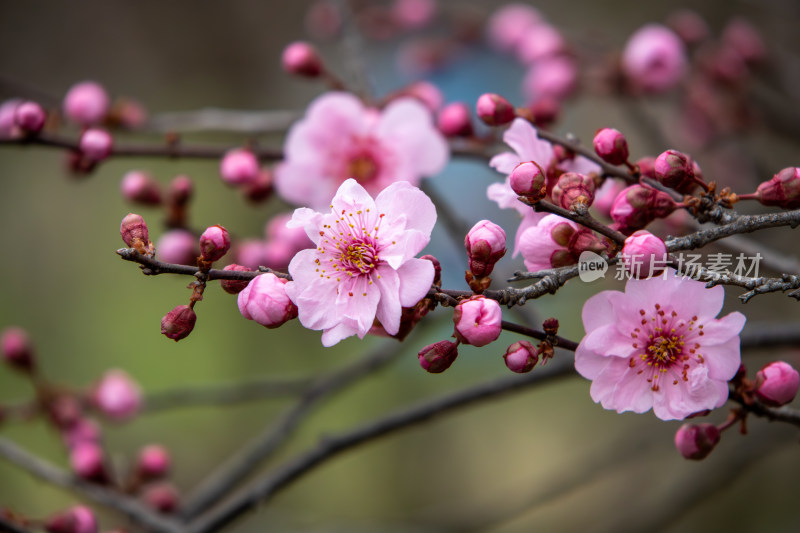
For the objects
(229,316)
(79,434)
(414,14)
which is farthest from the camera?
(229,316)

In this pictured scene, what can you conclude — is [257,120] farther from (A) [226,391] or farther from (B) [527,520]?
(B) [527,520]

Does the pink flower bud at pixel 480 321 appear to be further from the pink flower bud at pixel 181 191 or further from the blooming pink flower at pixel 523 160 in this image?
the pink flower bud at pixel 181 191

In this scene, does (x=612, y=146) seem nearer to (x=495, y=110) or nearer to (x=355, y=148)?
(x=495, y=110)

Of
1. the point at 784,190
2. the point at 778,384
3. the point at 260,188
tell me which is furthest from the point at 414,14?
the point at 778,384

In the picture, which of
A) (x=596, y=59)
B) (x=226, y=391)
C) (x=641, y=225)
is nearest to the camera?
(x=641, y=225)

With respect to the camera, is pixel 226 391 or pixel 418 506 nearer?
pixel 226 391

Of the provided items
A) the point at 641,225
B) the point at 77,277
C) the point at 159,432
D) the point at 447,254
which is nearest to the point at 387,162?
the point at 641,225

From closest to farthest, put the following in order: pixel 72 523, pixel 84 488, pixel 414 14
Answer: pixel 72 523 < pixel 84 488 < pixel 414 14
